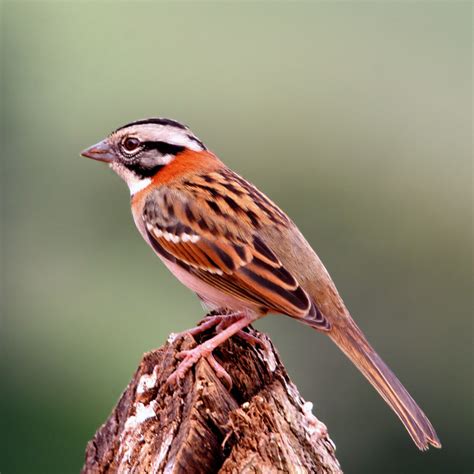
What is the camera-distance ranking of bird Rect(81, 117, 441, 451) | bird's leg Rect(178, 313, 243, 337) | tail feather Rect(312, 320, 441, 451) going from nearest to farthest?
tail feather Rect(312, 320, 441, 451) < bird Rect(81, 117, 441, 451) < bird's leg Rect(178, 313, 243, 337)

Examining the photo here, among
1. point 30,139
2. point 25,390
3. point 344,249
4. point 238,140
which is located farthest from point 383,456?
point 30,139

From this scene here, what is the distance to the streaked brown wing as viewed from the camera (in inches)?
261

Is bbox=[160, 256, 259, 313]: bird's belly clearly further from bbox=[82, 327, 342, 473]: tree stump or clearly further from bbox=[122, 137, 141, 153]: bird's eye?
bbox=[122, 137, 141, 153]: bird's eye

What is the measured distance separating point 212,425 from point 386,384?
1667 mm

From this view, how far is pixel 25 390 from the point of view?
10.4 meters

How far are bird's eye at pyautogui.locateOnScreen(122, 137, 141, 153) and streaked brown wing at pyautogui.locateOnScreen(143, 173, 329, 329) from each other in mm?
460

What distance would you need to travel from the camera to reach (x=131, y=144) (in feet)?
25.9

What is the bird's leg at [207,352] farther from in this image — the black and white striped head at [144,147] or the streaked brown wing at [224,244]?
the black and white striped head at [144,147]

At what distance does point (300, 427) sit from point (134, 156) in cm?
325

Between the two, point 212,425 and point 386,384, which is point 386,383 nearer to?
point 386,384

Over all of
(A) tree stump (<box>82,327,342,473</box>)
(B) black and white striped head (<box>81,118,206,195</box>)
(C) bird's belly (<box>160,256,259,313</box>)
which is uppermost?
(B) black and white striped head (<box>81,118,206,195</box>)

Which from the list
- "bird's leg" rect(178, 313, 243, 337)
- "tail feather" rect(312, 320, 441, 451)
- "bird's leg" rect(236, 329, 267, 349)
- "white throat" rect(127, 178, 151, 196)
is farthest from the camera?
"white throat" rect(127, 178, 151, 196)

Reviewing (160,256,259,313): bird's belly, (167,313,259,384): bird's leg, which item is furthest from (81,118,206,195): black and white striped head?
(167,313,259,384): bird's leg

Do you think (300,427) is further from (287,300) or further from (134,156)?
(134,156)
